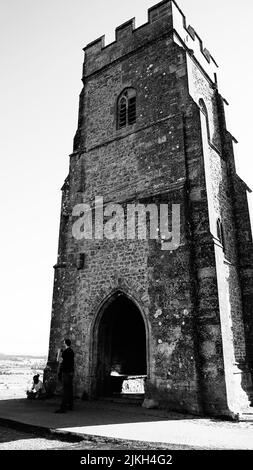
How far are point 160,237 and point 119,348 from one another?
8.01m

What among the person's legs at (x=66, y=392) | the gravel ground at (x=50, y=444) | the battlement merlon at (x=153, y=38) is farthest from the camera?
the battlement merlon at (x=153, y=38)

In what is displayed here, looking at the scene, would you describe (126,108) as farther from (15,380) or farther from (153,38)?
(15,380)

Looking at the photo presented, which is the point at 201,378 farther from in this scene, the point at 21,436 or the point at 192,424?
the point at 21,436

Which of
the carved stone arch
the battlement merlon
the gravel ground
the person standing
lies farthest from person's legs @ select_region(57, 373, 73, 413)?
the battlement merlon

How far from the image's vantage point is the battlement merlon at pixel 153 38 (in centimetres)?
1363

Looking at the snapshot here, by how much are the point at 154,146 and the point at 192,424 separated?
27.5 ft

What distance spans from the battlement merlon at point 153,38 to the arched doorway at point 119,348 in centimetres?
991

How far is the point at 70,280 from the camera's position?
1279 cm

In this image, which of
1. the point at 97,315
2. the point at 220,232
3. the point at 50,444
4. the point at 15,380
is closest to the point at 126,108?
the point at 220,232

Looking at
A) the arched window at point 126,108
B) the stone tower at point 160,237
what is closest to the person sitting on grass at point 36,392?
the stone tower at point 160,237

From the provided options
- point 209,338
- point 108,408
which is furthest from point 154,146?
point 108,408

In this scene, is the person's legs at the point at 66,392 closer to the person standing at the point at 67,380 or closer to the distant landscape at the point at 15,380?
the person standing at the point at 67,380

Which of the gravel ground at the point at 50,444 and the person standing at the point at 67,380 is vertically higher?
the person standing at the point at 67,380

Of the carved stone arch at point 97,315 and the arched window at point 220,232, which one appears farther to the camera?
the arched window at point 220,232
